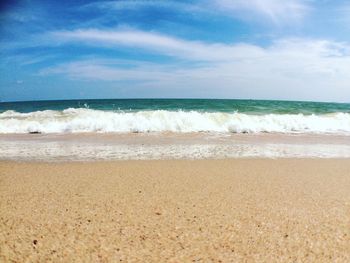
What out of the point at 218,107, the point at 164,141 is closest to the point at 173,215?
the point at 164,141

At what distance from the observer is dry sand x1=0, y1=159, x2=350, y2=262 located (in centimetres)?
277

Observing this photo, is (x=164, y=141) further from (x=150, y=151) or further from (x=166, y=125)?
(x=166, y=125)

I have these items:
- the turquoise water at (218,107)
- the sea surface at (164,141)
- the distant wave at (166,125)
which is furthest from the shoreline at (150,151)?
the turquoise water at (218,107)

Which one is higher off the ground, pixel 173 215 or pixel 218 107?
pixel 218 107

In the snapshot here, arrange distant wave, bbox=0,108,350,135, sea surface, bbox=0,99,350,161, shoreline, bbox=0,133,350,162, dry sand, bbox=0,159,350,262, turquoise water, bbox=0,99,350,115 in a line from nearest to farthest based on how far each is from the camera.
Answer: dry sand, bbox=0,159,350,262, shoreline, bbox=0,133,350,162, sea surface, bbox=0,99,350,161, distant wave, bbox=0,108,350,135, turquoise water, bbox=0,99,350,115

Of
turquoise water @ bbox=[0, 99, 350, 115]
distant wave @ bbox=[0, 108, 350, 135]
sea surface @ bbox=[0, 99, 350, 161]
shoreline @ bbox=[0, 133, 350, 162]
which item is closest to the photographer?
shoreline @ bbox=[0, 133, 350, 162]

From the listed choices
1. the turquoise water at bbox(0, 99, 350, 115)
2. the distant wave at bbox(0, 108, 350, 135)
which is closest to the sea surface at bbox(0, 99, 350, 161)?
the distant wave at bbox(0, 108, 350, 135)

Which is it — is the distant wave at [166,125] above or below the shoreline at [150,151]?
above

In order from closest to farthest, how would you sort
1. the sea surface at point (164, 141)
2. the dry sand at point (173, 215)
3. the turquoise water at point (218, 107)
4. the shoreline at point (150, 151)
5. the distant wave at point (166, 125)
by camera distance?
the dry sand at point (173, 215), the shoreline at point (150, 151), the sea surface at point (164, 141), the distant wave at point (166, 125), the turquoise water at point (218, 107)

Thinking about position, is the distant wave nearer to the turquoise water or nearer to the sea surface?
the sea surface

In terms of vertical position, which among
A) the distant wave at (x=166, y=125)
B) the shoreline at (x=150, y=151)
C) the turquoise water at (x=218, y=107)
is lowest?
the shoreline at (x=150, y=151)

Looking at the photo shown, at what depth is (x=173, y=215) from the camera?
11.9ft

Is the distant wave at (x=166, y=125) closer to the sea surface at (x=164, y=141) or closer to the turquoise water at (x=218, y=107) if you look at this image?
the sea surface at (x=164, y=141)

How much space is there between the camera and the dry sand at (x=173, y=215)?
9.09ft
